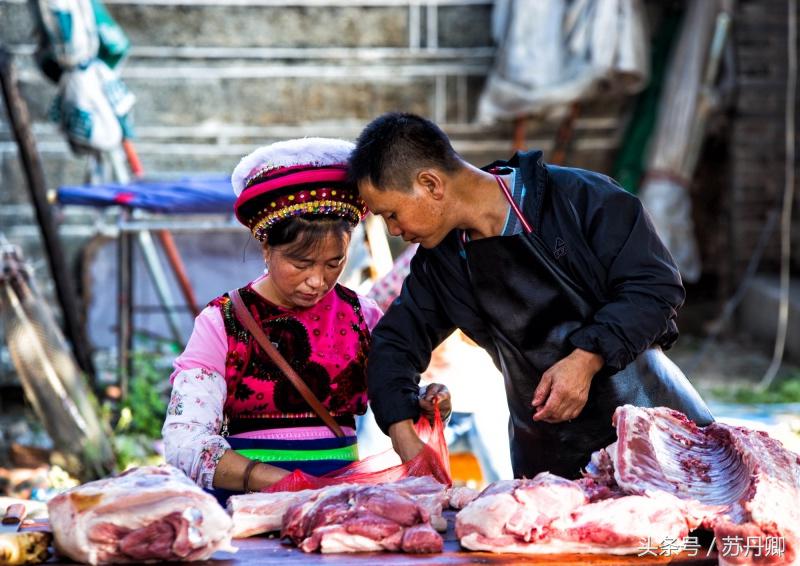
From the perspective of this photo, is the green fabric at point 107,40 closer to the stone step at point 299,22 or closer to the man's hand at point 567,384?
the stone step at point 299,22

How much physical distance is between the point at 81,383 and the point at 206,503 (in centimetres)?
421

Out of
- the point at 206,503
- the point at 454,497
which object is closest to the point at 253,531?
the point at 206,503

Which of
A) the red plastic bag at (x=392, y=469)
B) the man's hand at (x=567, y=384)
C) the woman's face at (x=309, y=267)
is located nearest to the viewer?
the red plastic bag at (x=392, y=469)

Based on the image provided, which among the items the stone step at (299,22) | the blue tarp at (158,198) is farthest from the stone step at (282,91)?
the blue tarp at (158,198)

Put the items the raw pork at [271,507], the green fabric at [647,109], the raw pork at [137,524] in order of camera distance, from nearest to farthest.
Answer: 1. the raw pork at [137,524]
2. the raw pork at [271,507]
3. the green fabric at [647,109]

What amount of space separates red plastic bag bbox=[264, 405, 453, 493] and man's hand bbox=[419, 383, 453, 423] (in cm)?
2

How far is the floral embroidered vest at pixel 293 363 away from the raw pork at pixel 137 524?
75 centimetres

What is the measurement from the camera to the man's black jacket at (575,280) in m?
3.51

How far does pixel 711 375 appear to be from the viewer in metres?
9.50

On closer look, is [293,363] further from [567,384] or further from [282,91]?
[282,91]

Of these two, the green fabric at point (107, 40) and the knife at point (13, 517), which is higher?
the green fabric at point (107, 40)

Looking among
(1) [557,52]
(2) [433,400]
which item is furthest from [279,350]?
(1) [557,52]

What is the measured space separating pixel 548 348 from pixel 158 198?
414 centimetres

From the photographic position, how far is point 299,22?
9820mm
